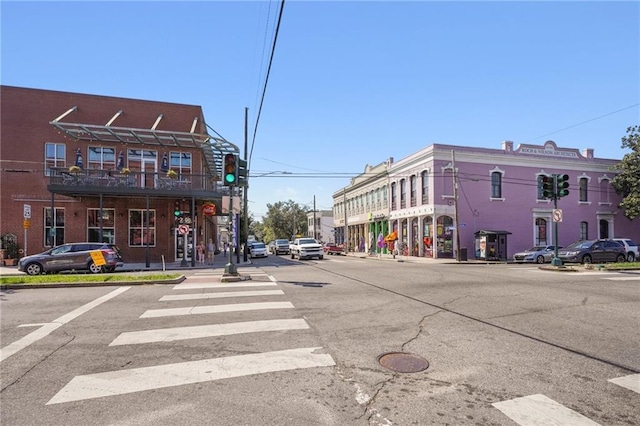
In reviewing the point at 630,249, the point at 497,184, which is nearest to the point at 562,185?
the point at 630,249

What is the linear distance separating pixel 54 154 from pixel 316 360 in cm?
2750

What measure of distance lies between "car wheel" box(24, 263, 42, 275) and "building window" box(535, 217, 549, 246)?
36.6 meters

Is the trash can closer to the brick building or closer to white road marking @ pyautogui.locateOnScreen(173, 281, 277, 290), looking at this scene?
the brick building

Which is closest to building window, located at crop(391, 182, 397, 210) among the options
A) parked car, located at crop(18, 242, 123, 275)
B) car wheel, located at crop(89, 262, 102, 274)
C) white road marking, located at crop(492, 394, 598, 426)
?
parked car, located at crop(18, 242, 123, 275)

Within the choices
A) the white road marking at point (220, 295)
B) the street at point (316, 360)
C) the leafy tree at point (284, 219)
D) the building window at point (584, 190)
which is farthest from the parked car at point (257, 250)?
the leafy tree at point (284, 219)

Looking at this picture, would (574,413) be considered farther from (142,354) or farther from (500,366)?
(142,354)

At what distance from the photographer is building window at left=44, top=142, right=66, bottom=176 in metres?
25.2

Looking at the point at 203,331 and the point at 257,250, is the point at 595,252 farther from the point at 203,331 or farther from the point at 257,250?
the point at 203,331

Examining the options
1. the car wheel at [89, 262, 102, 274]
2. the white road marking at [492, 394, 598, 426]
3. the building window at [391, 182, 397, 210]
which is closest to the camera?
the white road marking at [492, 394, 598, 426]

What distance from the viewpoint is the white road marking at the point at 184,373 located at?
427cm

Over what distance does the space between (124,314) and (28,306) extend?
2.90 m

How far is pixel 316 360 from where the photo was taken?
514 cm

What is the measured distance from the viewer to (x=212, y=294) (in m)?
10.2

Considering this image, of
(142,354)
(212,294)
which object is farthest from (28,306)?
(142,354)
